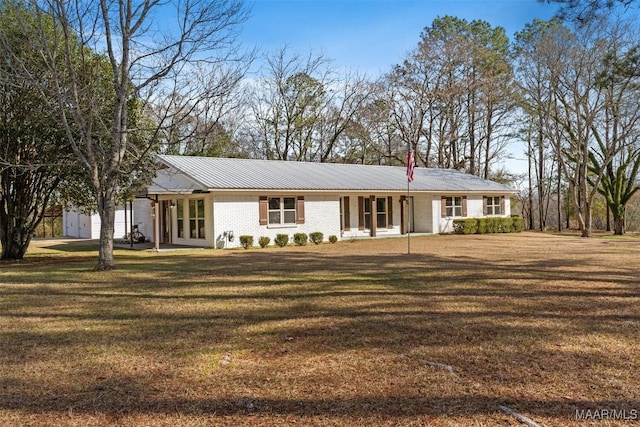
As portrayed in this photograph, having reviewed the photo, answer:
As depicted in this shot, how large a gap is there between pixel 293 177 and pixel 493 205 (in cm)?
1316

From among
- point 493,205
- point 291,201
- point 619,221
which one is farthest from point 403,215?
point 619,221

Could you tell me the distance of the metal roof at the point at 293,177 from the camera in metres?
19.3

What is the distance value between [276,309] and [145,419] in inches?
138

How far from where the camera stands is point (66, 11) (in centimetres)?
1178

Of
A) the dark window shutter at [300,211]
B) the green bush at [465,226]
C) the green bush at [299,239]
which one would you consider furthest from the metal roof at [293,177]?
the green bush at [299,239]

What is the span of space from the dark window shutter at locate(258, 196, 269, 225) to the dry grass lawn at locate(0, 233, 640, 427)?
10201mm

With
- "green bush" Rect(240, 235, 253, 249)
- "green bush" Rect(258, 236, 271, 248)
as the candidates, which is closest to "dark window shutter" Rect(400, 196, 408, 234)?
"green bush" Rect(258, 236, 271, 248)

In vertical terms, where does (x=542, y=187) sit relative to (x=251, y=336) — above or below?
above

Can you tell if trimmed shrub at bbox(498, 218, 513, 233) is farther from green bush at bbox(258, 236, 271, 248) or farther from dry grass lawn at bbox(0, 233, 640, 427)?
dry grass lawn at bbox(0, 233, 640, 427)

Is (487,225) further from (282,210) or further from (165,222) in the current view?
(165,222)

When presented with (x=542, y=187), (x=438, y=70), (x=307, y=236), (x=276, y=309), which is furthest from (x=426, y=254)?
(x=542, y=187)

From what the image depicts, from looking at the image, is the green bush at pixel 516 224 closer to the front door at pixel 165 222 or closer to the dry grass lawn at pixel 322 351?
the front door at pixel 165 222

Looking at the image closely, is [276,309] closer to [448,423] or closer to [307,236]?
[448,423]

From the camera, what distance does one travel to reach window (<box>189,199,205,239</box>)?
64.1ft
